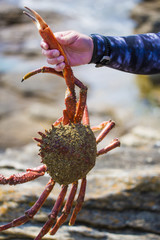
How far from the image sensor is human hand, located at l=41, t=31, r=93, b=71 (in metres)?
2.14

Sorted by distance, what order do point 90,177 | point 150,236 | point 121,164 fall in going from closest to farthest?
point 150,236
point 90,177
point 121,164

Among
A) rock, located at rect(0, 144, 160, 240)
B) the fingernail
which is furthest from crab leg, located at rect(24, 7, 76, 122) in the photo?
rock, located at rect(0, 144, 160, 240)

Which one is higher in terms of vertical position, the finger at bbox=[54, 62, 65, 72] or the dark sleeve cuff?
the dark sleeve cuff

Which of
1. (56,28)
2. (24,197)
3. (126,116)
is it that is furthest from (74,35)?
(56,28)

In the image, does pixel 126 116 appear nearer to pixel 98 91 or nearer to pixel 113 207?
pixel 98 91

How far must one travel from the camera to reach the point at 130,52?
9.14 ft

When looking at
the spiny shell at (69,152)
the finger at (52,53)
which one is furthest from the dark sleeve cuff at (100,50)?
the spiny shell at (69,152)

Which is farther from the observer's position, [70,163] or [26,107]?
[26,107]

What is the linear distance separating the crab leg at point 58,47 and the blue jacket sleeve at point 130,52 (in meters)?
0.41

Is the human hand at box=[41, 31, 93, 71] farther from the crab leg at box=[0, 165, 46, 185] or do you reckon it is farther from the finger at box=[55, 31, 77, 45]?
the crab leg at box=[0, 165, 46, 185]

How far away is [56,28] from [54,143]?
50.6 feet

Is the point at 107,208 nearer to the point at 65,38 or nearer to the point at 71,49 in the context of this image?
the point at 71,49

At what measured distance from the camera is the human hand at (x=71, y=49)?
2.14m

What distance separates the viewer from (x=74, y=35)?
2344 mm
